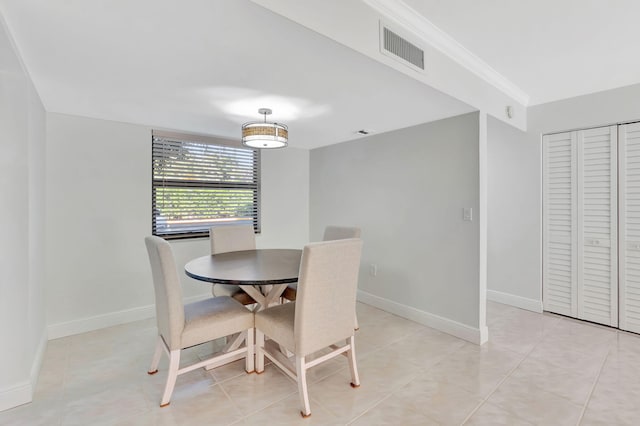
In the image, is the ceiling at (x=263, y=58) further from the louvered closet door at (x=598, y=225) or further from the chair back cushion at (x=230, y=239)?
the chair back cushion at (x=230, y=239)

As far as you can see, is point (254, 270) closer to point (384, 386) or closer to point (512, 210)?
point (384, 386)

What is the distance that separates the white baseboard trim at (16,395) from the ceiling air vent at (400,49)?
9.45 ft

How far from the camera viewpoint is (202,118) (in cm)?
294

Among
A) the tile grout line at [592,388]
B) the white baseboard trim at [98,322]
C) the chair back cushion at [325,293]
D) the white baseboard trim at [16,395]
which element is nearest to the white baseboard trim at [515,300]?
the tile grout line at [592,388]

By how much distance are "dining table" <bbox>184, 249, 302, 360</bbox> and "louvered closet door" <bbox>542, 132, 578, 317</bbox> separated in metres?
2.81

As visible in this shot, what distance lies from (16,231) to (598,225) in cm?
472

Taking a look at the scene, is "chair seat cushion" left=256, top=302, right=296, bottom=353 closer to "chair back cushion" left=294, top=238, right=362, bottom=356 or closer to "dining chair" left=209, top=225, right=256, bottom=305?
"chair back cushion" left=294, top=238, right=362, bottom=356

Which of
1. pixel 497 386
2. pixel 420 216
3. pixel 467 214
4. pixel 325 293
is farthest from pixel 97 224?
pixel 497 386

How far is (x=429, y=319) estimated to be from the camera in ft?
9.91

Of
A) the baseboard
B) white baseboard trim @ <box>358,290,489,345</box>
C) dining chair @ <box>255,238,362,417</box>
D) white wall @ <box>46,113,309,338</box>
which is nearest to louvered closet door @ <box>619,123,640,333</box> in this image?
white baseboard trim @ <box>358,290,489,345</box>

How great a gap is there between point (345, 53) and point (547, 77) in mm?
2142

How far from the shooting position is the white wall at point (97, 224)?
2750 millimetres

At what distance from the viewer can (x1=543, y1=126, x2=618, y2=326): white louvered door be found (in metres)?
2.94

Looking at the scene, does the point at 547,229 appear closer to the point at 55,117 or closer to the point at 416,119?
the point at 416,119
